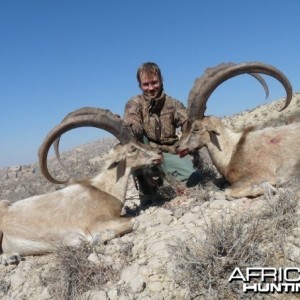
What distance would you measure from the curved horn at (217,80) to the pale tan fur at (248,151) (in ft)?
1.07

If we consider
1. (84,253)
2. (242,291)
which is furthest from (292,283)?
(84,253)

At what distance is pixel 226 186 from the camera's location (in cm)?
755

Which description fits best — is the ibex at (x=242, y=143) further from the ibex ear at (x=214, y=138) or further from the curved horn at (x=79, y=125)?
the curved horn at (x=79, y=125)

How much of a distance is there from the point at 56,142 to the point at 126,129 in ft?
3.85

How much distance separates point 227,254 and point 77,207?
2896 mm

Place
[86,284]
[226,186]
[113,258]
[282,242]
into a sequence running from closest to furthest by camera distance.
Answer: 1. [282,242]
2. [86,284]
3. [113,258]
4. [226,186]

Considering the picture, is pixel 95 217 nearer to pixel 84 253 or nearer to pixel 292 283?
pixel 84 253

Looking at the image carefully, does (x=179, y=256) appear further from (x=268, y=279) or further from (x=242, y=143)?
(x=242, y=143)

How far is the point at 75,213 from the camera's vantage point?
6.45 metres

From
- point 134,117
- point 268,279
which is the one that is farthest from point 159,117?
point 268,279

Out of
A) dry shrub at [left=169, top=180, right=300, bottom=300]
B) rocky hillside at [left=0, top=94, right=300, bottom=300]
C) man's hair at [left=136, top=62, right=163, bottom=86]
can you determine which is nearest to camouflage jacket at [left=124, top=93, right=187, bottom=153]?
man's hair at [left=136, top=62, right=163, bottom=86]

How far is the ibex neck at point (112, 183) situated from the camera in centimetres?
691

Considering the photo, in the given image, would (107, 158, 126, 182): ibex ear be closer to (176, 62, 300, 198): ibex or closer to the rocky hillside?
the rocky hillside

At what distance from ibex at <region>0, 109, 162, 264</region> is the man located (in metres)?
0.74
